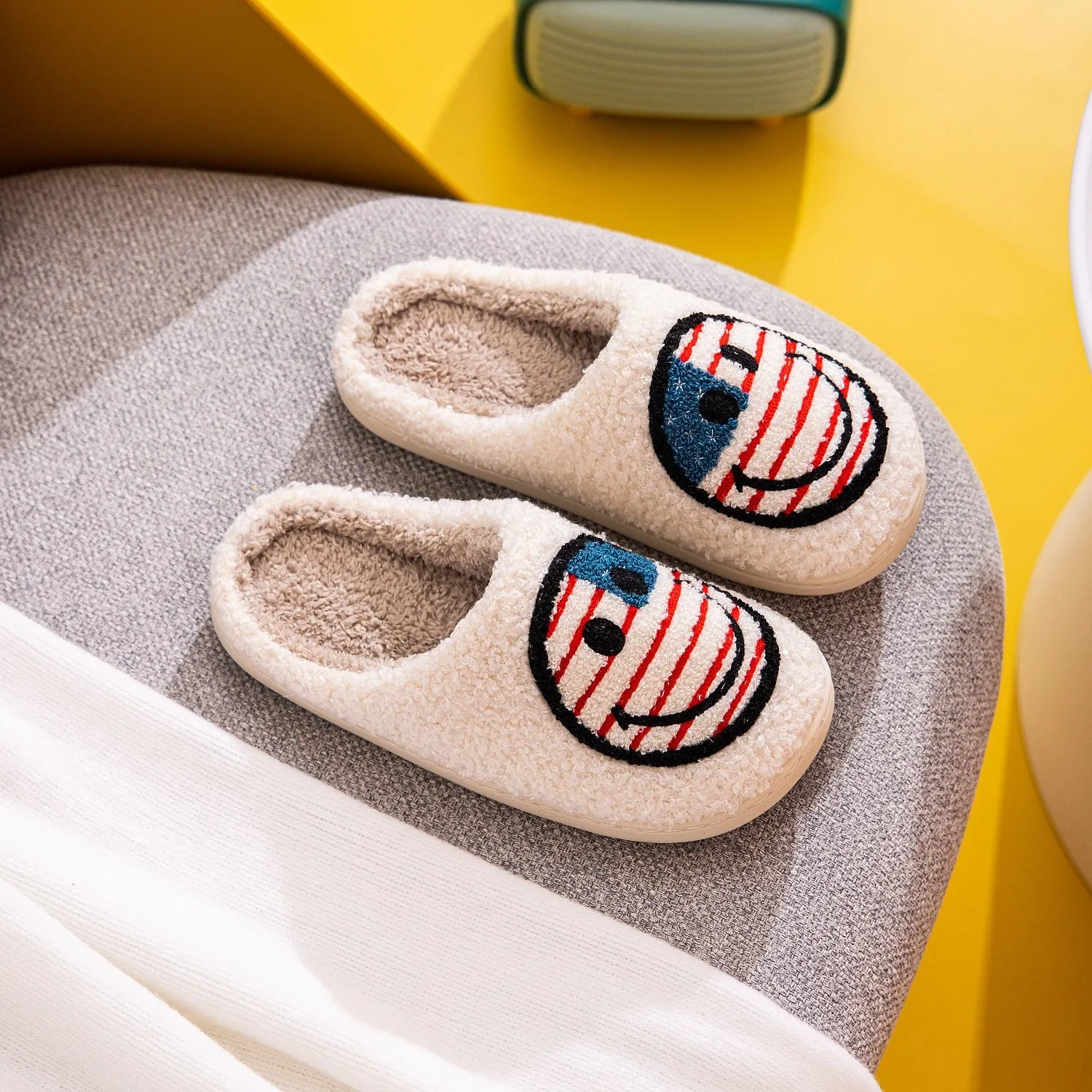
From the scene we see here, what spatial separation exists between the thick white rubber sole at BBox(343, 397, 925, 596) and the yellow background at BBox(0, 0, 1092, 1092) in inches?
10.8

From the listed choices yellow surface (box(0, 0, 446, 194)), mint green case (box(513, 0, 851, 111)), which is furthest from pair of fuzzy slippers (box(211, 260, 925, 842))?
mint green case (box(513, 0, 851, 111))

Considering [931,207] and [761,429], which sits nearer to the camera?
[761,429]

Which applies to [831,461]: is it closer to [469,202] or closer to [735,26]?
[469,202]

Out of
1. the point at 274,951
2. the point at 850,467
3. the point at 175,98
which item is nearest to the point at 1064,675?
the point at 850,467

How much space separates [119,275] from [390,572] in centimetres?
34

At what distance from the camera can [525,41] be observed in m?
1.17

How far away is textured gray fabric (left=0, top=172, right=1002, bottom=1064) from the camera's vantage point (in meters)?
0.66

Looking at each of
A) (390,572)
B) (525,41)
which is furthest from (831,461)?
(525,41)

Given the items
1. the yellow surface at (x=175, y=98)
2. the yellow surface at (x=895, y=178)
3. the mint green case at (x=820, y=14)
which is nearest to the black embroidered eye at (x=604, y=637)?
the yellow surface at (x=175, y=98)

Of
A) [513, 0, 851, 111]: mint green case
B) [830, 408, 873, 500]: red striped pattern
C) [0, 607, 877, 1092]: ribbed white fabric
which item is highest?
[513, 0, 851, 111]: mint green case

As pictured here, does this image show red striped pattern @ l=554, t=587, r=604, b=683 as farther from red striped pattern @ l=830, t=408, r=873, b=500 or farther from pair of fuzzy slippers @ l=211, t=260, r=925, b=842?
red striped pattern @ l=830, t=408, r=873, b=500

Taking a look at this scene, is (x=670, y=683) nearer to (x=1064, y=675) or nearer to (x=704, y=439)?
(x=704, y=439)

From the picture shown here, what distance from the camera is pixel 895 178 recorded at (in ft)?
4.16

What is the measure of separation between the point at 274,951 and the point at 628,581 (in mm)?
316
